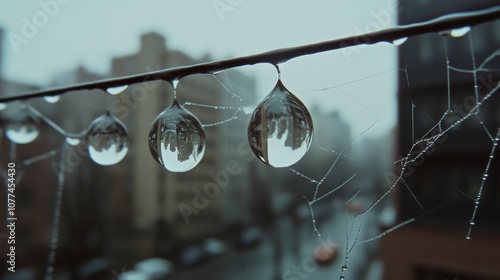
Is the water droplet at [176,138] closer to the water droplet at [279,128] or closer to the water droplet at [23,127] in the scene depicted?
the water droplet at [279,128]

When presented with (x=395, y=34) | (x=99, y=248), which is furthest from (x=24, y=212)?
(x=395, y=34)

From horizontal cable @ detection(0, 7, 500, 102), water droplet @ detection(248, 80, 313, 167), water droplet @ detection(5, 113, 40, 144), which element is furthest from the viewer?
water droplet @ detection(5, 113, 40, 144)

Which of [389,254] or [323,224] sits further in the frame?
[323,224]

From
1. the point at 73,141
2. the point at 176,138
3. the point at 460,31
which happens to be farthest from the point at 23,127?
the point at 460,31

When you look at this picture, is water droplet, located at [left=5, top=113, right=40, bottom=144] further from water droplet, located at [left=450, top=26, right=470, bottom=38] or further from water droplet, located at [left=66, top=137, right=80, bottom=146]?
water droplet, located at [left=450, top=26, right=470, bottom=38]

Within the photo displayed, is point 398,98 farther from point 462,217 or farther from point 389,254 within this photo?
point 389,254

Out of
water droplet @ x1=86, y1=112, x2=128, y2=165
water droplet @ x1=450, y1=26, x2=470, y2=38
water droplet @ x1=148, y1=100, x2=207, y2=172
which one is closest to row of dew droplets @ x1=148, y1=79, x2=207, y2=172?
water droplet @ x1=148, y1=100, x2=207, y2=172

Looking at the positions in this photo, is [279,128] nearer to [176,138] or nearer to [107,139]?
[176,138]
